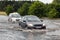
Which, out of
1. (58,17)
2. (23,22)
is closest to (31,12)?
(58,17)

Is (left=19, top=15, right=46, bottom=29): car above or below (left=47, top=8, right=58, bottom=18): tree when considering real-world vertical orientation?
above

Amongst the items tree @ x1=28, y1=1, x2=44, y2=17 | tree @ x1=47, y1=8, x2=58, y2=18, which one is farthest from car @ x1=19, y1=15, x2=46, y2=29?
tree @ x1=28, y1=1, x2=44, y2=17

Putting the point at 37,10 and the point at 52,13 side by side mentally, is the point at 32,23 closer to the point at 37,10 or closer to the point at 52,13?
the point at 52,13

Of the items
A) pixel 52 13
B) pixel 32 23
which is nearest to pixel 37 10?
pixel 52 13

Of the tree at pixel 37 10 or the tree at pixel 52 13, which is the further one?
the tree at pixel 37 10

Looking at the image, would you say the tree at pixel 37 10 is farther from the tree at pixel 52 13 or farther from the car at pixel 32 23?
the car at pixel 32 23

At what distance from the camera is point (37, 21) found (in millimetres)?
25453

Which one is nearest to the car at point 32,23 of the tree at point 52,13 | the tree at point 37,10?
the tree at point 52,13

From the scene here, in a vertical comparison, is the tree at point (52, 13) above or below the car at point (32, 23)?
below

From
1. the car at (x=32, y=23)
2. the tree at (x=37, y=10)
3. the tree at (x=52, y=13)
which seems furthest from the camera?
the tree at (x=37, y=10)

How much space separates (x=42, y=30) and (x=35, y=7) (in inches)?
1025

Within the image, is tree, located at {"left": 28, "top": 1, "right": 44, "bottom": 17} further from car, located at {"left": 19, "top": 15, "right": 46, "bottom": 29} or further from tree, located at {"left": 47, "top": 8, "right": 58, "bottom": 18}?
car, located at {"left": 19, "top": 15, "right": 46, "bottom": 29}

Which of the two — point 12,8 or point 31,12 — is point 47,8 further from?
point 12,8

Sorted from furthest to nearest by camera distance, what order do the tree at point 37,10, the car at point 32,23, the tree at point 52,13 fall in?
the tree at point 37,10 < the tree at point 52,13 < the car at point 32,23
